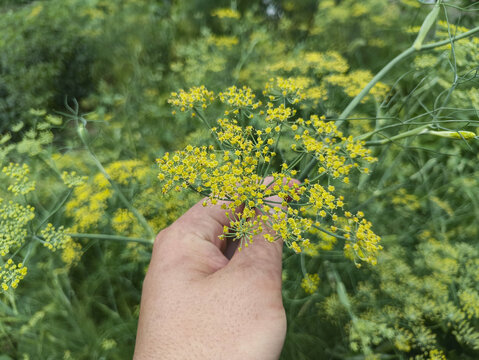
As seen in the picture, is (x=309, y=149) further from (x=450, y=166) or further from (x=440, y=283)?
(x=450, y=166)

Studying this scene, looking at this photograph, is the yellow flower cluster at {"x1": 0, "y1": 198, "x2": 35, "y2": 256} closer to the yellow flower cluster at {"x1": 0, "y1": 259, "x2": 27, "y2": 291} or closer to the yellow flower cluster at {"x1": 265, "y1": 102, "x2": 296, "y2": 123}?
the yellow flower cluster at {"x1": 0, "y1": 259, "x2": 27, "y2": 291}

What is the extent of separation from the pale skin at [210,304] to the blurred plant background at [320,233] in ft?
1.61

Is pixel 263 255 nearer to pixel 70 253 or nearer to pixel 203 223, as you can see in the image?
pixel 203 223

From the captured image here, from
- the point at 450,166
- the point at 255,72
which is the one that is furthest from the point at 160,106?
the point at 450,166

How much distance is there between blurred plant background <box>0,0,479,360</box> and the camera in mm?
1600

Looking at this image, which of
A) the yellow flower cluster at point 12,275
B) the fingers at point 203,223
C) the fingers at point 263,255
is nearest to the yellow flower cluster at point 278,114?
the fingers at point 263,255

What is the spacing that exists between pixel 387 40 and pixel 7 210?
360cm

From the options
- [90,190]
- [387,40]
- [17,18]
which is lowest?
[90,190]

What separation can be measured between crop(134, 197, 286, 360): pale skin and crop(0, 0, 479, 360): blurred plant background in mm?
490

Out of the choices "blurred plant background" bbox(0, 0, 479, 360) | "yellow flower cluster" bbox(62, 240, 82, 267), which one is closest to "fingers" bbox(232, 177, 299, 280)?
"blurred plant background" bbox(0, 0, 479, 360)

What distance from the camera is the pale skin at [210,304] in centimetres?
90

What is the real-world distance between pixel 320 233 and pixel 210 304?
88 cm

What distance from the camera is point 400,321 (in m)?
1.85

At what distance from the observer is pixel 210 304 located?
941mm
